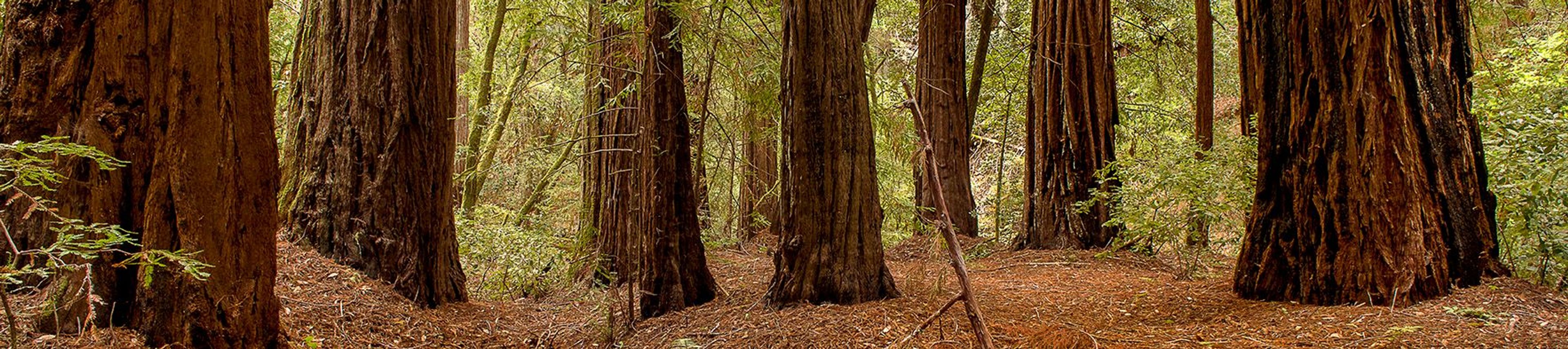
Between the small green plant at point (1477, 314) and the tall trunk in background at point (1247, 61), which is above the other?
the tall trunk in background at point (1247, 61)

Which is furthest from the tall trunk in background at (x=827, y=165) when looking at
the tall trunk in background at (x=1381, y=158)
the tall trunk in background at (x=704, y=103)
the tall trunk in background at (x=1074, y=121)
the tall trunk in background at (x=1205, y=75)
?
the tall trunk in background at (x=1205, y=75)

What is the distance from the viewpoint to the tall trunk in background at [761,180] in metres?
8.21

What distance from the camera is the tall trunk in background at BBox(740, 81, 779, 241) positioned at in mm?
8211

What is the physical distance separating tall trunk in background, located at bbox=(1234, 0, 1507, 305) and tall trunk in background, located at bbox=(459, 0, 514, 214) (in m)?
8.79

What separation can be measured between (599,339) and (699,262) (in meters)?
0.94

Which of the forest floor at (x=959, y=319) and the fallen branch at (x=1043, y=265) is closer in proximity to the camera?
the forest floor at (x=959, y=319)

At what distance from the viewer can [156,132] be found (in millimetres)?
3268

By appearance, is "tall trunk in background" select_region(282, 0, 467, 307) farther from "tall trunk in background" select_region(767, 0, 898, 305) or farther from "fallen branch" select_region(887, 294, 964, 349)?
"fallen branch" select_region(887, 294, 964, 349)

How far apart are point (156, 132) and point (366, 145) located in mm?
2862

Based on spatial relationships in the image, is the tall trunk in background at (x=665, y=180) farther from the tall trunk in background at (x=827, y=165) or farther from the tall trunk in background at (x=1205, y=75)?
the tall trunk in background at (x=1205, y=75)

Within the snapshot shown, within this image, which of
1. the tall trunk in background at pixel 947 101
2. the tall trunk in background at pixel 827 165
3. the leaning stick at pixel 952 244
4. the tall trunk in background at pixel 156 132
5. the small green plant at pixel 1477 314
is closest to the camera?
the tall trunk in background at pixel 156 132

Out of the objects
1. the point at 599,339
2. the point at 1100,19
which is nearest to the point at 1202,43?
the point at 1100,19

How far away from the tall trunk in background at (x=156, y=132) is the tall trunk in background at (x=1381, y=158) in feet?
15.9

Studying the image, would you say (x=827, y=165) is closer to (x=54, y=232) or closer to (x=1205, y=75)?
(x=54, y=232)
